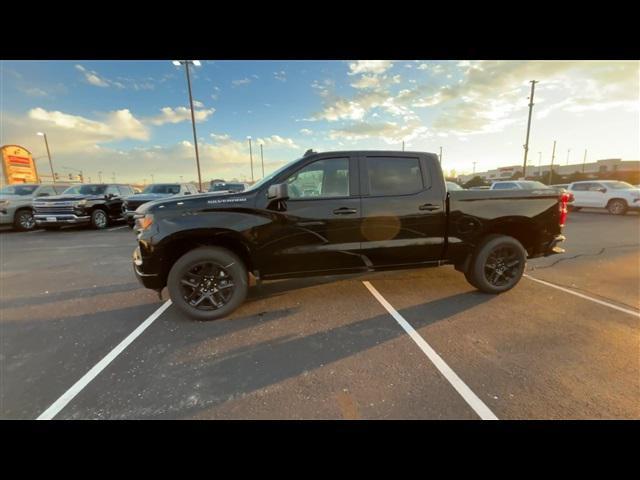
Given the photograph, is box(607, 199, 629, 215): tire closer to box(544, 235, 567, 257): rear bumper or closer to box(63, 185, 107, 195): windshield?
box(544, 235, 567, 257): rear bumper

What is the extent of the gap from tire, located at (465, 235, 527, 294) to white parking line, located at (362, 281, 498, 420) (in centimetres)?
145

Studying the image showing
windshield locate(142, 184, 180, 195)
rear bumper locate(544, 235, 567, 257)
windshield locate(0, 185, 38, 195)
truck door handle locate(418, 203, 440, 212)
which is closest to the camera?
truck door handle locate(418, 203, 440, 212)

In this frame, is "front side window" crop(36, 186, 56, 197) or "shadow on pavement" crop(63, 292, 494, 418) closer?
"shadow on pavement" crop(63, 292, 494, 418)

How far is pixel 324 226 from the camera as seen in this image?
11.6ft

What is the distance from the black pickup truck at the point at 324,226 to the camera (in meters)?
3.36

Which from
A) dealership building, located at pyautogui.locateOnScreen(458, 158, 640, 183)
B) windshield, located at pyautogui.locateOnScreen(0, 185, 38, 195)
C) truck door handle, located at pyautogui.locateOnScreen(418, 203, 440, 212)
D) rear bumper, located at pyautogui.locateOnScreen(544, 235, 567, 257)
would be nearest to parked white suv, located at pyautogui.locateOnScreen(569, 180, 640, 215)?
rear bumper, located at pyautogui.locateOnScreen(544, 235, 567, 257)

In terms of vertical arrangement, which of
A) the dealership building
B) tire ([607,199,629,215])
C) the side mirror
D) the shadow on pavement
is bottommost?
the shadow on pavement

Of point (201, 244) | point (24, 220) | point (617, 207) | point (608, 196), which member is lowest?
point (617, 207)

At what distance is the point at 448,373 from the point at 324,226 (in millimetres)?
2014

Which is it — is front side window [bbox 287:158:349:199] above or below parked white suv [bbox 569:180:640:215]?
above

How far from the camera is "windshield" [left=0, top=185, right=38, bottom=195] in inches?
454

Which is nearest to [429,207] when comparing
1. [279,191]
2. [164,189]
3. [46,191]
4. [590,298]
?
[279,191]

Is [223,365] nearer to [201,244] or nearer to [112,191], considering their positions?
[201,244]
